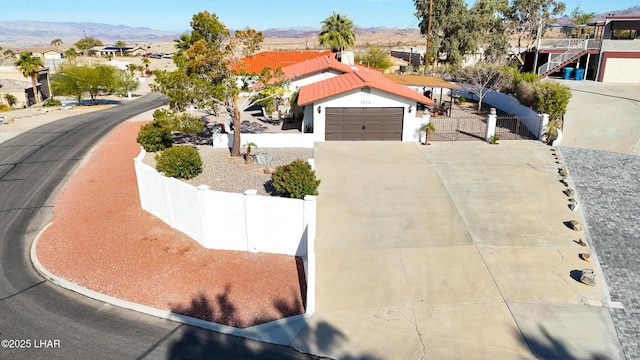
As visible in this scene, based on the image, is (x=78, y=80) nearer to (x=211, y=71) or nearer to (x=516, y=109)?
(x=211, y=71)

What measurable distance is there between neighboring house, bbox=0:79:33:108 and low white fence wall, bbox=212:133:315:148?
44976 mm

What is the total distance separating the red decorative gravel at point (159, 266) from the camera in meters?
12.1

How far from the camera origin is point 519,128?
27.6 metres

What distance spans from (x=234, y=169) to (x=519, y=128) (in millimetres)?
18765

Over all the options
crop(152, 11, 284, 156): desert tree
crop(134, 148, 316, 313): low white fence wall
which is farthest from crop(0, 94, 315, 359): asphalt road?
crop(152, 11, 284, 156): desert tree

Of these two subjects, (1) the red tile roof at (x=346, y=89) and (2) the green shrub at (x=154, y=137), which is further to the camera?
(1) the red tile roof at (x=346, y=89)

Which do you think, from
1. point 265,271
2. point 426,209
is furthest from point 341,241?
point 426,209

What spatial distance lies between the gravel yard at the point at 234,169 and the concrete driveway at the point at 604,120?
15.4 metres

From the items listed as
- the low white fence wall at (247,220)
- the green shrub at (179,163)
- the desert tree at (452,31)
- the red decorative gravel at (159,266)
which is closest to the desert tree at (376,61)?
the desert tree at (452,31)

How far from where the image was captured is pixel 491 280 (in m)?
12.5

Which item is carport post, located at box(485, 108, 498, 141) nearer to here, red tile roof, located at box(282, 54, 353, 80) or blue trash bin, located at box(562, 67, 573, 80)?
Result: red tile roof, located at box(282, 54, 353, 80)

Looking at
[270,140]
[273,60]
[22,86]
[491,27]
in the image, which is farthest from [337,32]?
[22,86]

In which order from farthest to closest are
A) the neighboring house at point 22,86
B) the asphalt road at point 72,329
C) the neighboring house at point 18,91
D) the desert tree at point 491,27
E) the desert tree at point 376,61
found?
the neighboring house at point 22,86 < the desert tree at point 376,61 < the neighboring house at point 18,91 < the desert tree at point 491,27 < the asphalt road at point 72,329

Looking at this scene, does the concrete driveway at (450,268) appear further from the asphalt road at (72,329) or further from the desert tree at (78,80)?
the desert tree at (78,80)
